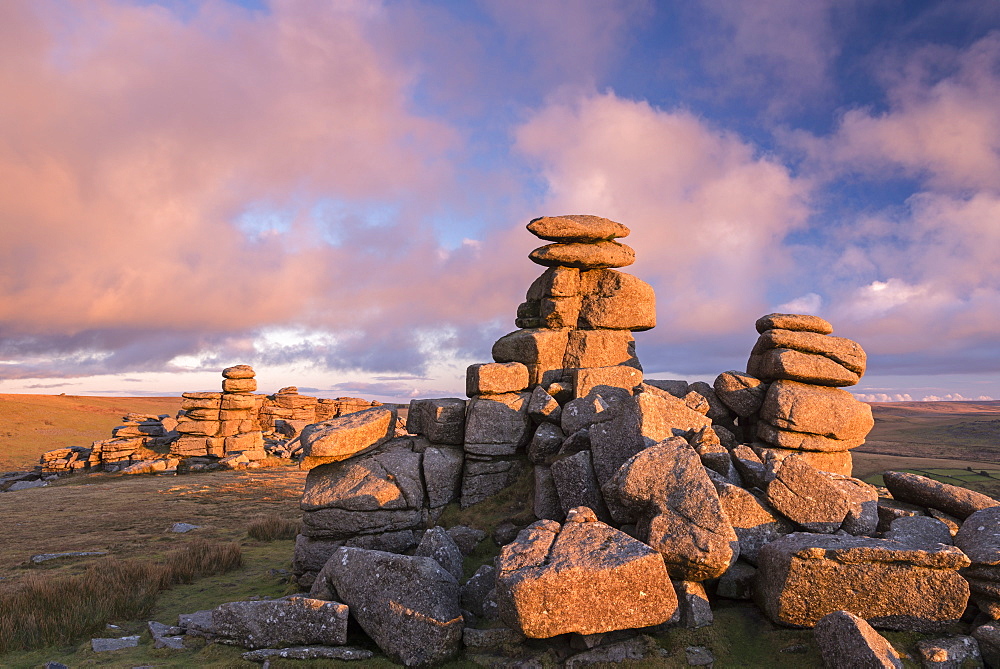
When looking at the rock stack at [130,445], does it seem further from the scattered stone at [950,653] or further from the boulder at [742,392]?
the scattered stone at [950,653]

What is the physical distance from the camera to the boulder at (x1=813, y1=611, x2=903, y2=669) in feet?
20.2

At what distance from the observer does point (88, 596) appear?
11.1m

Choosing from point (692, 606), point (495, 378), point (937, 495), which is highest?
point (495, 378)

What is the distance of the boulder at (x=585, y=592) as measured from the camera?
6.91m

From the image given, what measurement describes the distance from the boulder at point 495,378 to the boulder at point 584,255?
342cm

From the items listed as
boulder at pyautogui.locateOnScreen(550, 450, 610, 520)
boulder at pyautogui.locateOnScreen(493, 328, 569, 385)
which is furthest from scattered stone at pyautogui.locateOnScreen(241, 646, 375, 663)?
boulder at pyautogui.locateOnScreen(493, 328, 569, 385)

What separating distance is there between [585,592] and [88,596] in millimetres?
10628

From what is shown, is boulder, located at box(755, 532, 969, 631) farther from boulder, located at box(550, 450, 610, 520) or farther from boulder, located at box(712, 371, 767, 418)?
boulder, located at box(712, 371, 767, 418)

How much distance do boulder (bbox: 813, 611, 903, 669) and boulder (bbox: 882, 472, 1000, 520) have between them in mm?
4867

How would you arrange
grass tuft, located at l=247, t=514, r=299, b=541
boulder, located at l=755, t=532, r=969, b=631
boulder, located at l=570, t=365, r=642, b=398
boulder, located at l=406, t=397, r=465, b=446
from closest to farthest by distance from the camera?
boulder, located at l=755, t=532, r=969, b=631 < boulder, located at l=406, t=397, r=465, b=446 < boulder, located at l=570, t=365, r=642, b=398 < grass tuft, located at l=247, t=514, r=299, b=541

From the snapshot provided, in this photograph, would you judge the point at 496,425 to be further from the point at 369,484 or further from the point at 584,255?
→ the point at 584,255

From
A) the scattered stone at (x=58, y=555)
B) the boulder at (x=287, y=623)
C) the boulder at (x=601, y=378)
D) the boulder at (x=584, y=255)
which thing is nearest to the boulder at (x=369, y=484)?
the boulder at (x=287, y=623)

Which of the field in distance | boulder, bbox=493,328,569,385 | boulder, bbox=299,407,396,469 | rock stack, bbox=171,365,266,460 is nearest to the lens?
boulder, bbox=299,407,396,469

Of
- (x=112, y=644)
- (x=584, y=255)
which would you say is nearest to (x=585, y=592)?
(x=112, y=644)
